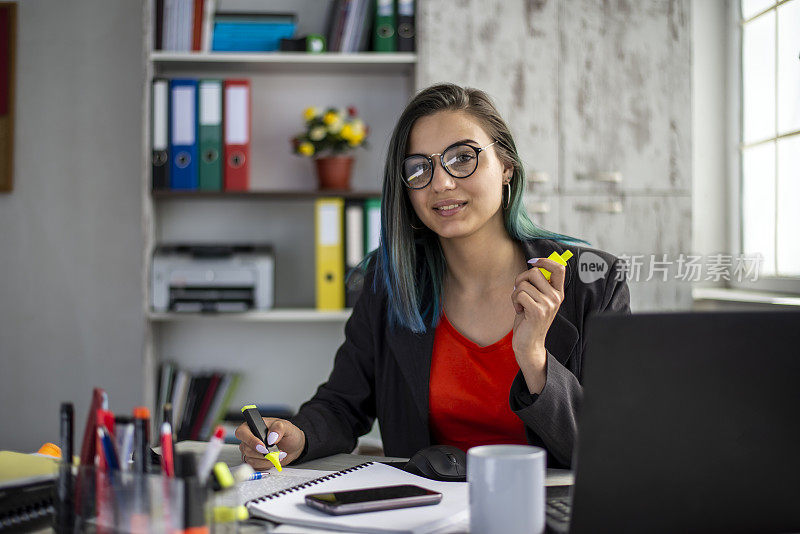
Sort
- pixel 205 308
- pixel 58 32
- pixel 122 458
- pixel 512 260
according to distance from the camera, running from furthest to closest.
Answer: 1. pixel 58 32
2. pixel 205 308
3. pixel 512 260
4. pixel 122 458

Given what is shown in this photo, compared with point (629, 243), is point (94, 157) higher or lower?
higher

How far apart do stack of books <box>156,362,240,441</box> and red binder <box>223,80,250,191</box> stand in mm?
752

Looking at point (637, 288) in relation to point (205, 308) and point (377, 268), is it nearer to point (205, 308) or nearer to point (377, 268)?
point (377, 268)

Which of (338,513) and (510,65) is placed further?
(510,65)

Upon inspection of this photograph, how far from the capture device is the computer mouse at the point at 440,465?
103 cm

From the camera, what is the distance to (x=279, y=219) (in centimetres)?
294

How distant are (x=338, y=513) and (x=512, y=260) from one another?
2.85 feet

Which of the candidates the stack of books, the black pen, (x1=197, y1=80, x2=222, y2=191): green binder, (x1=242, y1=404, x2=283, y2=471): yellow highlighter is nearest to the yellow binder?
(x1=197, y1=80, x2=222, y2=191): green binder

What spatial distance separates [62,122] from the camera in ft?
9.50

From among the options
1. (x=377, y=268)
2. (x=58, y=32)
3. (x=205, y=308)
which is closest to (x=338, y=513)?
(x=377, y=268)

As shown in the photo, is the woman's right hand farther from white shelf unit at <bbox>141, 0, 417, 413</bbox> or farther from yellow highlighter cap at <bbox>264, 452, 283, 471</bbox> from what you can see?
white shelf unit at <bbox>141, 0, 417, 413</bbox>

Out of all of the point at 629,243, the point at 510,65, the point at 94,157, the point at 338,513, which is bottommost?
the point at 338,513

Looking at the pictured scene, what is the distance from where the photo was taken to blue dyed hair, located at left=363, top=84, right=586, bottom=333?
5.05 feet

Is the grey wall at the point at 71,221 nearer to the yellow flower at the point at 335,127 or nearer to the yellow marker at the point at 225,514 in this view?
the yellow flower at the point at 335,127
